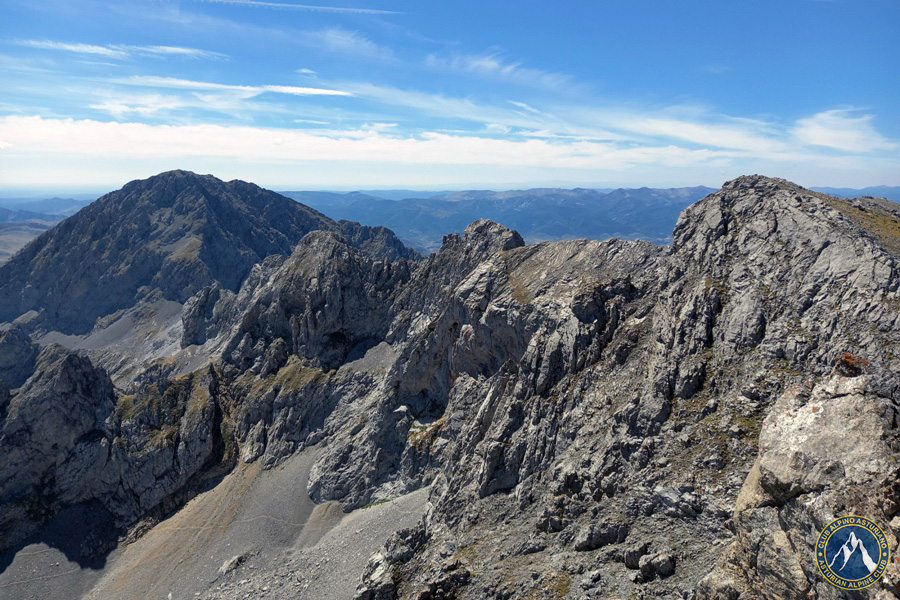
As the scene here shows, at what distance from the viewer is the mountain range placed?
29688 mm

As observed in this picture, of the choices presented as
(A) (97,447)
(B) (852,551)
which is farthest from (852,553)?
(A) (97,447)

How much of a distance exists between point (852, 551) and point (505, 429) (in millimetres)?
41420

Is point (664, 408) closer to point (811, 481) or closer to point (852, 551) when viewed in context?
point (811, 481)

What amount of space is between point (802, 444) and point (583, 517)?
934 inches

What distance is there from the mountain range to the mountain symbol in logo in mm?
1104

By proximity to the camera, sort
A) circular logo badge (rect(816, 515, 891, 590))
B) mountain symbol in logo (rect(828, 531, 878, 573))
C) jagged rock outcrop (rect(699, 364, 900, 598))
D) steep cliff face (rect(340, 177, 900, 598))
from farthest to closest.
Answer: steep cliff face (rect(340, 177, 900, 598)) → jagged rock outcrop (rect(699, 364, 900, 598)) → mountain symbol in logo (rect(828, 531, 878, 573)) → circular logo badge (rect(816, 515, 891, 590))

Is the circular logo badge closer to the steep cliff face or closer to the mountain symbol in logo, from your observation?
the mountain symbol in logo

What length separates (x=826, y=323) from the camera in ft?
123

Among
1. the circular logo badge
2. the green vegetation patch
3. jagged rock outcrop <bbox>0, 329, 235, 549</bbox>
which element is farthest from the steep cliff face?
jagged rock outcrop <bbox>0, 329, 235, 549</bbox>

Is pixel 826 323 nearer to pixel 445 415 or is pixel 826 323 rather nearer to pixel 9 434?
pixel 445 415

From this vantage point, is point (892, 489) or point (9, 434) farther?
point (9, 434)

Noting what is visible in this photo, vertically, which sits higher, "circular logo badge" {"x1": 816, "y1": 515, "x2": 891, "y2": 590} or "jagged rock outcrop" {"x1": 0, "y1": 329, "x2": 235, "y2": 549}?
"circular logo badge" {"x1": 816, "y1": 515, "x2": 891, "y2": 590}

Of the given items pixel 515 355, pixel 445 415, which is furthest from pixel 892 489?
pixel 445 415

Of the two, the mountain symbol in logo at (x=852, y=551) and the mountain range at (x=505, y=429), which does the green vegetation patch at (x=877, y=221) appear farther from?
the mountain symbol in logo at (x=852, y=551)
